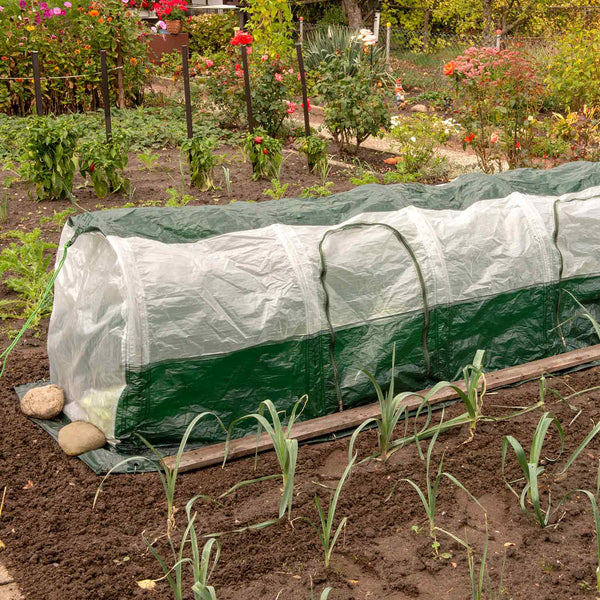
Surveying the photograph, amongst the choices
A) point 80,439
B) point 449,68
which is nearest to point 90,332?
point 80,439

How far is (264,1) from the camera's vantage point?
11.5 metres

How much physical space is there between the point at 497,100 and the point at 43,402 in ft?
19.2

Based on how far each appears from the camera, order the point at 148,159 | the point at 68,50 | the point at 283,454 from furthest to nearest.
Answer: the point at 68,50 < the point at 148,159 < the point at 283,454

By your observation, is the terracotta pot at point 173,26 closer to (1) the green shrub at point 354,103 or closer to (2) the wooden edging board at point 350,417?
(1) the green shrub at point 354,103

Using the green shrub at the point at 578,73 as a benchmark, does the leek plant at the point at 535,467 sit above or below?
below

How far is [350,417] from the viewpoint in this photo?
389cm

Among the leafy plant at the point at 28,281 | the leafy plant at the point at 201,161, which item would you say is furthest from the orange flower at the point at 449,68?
the leafy plant at the point at 28,281

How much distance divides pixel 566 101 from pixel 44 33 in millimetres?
7194

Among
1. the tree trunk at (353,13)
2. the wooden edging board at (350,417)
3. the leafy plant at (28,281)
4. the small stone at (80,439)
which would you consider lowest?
the wooden edging board at (350,417)

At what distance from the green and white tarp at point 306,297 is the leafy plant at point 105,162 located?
11.0ft

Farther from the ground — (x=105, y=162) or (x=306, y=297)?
(x=105, y=162)

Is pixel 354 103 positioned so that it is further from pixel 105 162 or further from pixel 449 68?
pixel 105 162

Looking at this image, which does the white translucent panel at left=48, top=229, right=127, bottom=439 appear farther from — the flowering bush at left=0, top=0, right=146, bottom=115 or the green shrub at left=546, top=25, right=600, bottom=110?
the flowering bush at left=0, top=0, right=146, bottom=115

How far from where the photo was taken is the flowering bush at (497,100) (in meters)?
7.97
